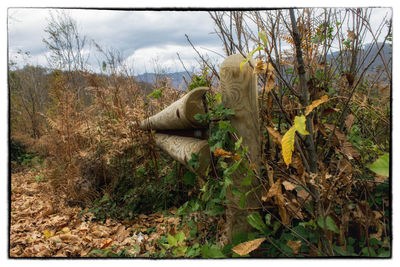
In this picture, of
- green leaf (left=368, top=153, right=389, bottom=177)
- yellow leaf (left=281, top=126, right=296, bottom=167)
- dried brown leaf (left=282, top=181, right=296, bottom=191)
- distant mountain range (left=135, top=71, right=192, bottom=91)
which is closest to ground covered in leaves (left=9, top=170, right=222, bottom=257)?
dried brown leaf (left=282, top=181, right=296, bottom=191)

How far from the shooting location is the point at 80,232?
2.66 metres

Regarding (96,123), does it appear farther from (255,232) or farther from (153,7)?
(255,232)

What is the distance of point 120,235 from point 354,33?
2.61 meters

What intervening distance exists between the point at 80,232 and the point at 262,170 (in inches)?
82.1

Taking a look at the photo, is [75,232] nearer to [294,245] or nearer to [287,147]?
[294,245]

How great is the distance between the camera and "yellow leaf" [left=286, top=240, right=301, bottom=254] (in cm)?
129

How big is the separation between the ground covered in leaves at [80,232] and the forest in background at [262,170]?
0.01m

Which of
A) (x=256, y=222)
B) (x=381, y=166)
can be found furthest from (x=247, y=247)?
(x=381, y=166)

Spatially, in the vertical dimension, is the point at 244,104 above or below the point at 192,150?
above

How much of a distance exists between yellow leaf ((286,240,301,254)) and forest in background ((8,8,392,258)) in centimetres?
3

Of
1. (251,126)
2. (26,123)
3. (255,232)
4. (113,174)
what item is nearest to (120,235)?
(113,174)

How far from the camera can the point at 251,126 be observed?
1558mm

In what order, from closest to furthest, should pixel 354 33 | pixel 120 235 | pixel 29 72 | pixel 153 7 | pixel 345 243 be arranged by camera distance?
1. pixel 345 243
2. pixel 153 7
3. pixel 354 33
4. pixel 120 235
5. pixel 29 72

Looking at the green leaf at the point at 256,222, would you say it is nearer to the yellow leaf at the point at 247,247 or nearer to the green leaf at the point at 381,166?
the yellow leaf at the point at 247,247
